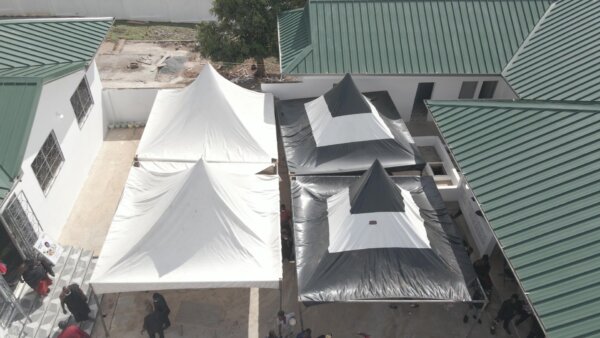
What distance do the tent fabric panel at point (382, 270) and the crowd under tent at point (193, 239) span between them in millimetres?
834

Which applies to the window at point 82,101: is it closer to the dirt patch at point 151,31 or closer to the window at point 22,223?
the window at point 22,223

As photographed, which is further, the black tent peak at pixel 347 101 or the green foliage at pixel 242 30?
the green foliage at pixel 242 30

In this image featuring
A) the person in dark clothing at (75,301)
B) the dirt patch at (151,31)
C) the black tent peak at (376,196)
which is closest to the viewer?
the person in dark clothing at (75,301)

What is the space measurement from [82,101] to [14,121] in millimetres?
4854

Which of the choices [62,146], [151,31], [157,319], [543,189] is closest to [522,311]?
[543,189]

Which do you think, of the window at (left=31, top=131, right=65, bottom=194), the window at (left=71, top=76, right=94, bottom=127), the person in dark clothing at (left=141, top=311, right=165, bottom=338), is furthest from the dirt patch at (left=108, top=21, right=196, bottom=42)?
the person in dark clothing at (left=141, top=311, right=165, bottom=338)

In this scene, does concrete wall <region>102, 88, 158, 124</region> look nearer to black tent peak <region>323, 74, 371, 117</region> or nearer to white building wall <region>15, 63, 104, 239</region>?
white building wall <region>15, 63, 104, 239</region>

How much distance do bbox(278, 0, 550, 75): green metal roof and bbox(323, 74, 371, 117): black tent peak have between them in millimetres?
1526

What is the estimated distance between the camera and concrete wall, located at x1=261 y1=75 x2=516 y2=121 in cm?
1755

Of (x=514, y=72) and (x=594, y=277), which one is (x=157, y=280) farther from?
(x=514, y=72)

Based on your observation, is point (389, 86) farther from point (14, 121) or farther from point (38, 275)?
point (38, 275)

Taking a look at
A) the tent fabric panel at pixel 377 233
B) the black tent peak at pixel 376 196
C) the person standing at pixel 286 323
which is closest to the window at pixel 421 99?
the black tent peak at pixel 376 196

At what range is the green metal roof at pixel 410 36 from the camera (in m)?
16.7

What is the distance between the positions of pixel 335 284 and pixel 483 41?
35.9 ft
